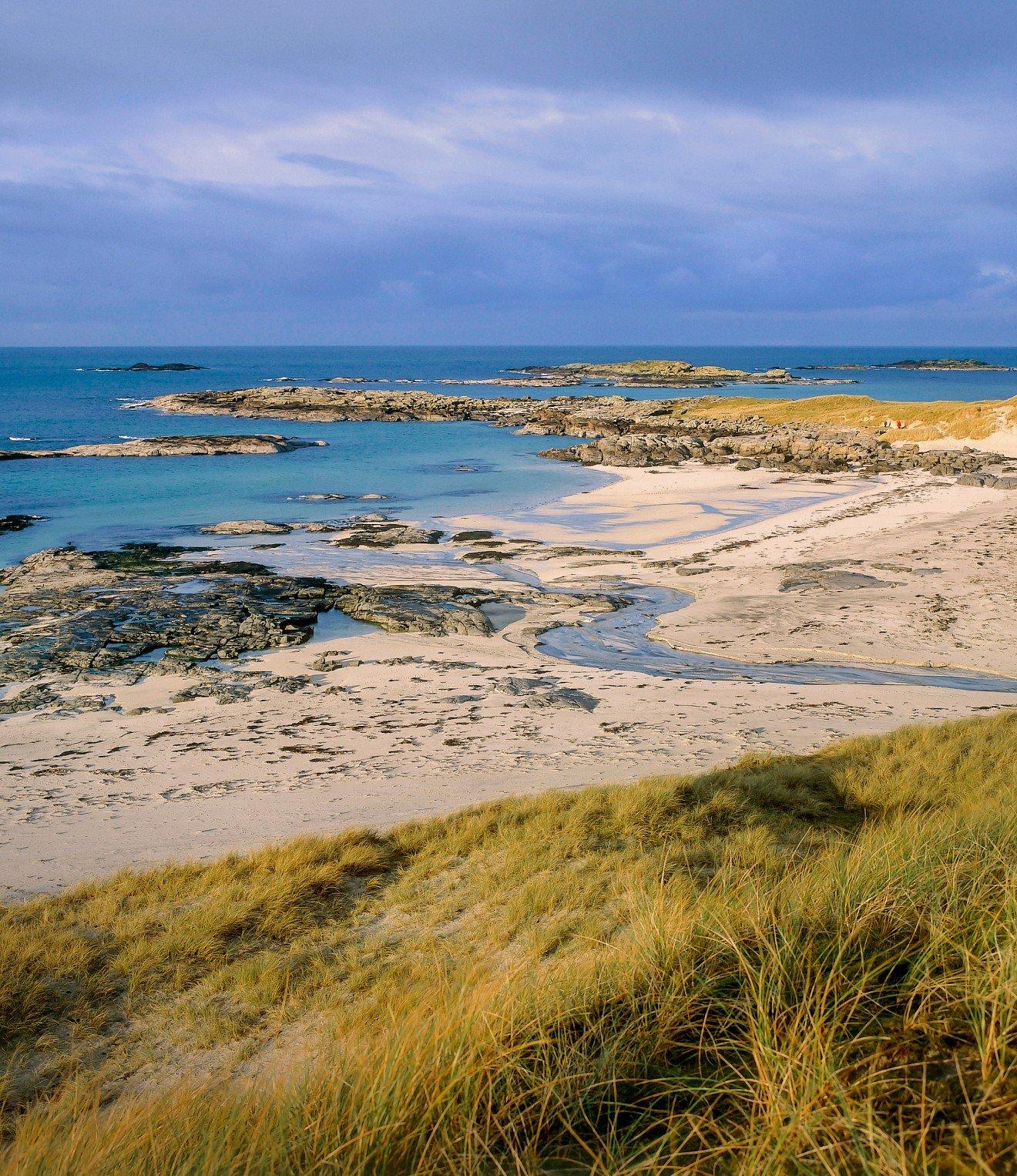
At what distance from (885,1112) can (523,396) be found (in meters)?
83.2

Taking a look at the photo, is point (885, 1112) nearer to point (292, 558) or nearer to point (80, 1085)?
point (80, 1085)

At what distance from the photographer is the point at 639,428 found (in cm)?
5512

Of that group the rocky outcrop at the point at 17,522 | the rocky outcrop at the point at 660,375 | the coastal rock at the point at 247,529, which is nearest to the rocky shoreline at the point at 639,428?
the coastal rock at the point at 247,529

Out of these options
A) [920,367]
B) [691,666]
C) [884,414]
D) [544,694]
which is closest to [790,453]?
[884,414]

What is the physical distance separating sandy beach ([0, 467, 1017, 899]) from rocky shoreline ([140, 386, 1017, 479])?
65.4 feet

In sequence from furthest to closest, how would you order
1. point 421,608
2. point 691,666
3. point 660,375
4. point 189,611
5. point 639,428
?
1. point 660,375
2. point 639,428
3. point 189,611
4. point 421,608
5. point 691,666

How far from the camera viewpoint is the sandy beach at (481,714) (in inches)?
314

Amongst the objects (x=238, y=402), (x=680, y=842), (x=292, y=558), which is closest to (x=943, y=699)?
(x=680, y=842)

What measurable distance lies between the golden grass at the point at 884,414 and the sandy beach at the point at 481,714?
90.9ft

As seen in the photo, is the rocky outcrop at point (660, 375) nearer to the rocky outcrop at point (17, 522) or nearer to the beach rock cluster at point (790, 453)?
the beach rock cluster at point (790, 453)

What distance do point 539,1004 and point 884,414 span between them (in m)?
54.2

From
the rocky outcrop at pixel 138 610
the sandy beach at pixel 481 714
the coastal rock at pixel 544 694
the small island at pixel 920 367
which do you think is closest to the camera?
the sandy beach at pixel 481 714

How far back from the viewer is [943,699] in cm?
1117

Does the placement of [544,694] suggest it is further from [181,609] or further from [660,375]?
[660,375]
